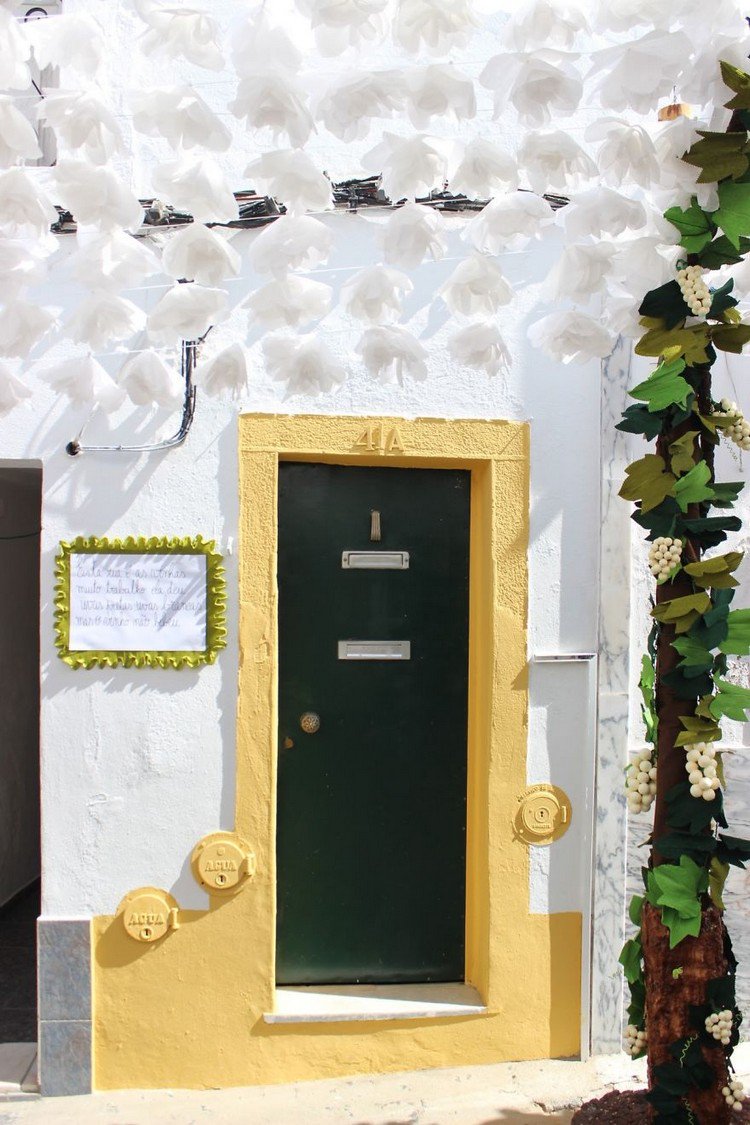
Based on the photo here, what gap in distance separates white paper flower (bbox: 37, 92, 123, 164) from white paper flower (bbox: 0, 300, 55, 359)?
0.45 m

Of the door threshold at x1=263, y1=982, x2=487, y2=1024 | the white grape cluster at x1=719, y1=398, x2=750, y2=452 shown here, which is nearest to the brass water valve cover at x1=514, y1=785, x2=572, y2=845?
the door threshold at x1=263, y1=982, x2=487, y2=1024

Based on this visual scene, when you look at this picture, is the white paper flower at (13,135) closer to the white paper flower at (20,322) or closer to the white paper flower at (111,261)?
the white paper flower at (111,261)

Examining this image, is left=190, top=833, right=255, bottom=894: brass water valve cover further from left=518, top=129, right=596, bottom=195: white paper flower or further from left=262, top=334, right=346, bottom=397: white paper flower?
left=518, top=129, right=596, bottom=195: white paper flower

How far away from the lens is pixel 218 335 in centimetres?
367

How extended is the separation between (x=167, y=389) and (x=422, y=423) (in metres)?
1.46

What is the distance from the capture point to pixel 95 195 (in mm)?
2117

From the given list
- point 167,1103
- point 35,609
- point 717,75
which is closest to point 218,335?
point 717,75

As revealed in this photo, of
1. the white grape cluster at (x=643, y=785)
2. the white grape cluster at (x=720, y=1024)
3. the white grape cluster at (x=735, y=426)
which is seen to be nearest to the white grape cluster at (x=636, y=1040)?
the white grape cluster at (x=720, y=1024)

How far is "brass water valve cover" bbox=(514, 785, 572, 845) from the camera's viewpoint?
12.2ft

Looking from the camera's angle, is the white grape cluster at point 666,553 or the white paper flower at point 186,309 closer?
the white grape cluster at point 666,553

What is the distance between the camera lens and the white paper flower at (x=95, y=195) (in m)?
2.10

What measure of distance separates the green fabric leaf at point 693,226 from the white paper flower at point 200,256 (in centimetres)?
101

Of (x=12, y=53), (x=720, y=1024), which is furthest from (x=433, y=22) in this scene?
(x=720, y=1024)

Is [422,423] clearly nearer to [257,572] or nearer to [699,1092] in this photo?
[257,572]
